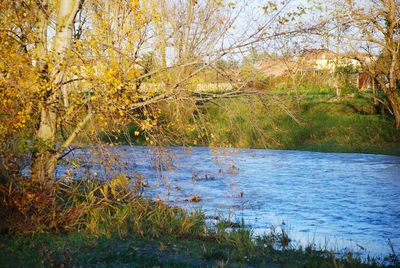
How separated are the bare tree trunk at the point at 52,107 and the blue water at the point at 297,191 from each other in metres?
0.60

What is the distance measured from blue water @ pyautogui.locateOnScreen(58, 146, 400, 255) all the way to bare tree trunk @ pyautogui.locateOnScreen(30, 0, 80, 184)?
598 mm

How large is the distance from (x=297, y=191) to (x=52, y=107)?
25.1ft

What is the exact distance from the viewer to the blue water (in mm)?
10680

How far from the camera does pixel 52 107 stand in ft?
33.9

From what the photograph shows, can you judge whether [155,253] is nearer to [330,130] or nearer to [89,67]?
[89,67]


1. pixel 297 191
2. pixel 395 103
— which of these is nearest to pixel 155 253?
pixel 297 191

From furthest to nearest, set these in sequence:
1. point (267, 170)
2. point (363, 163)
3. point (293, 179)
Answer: point (363, 163) < point (267, 170) < point (293, 179)

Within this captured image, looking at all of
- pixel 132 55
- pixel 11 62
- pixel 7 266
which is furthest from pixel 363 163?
pixel 7 266

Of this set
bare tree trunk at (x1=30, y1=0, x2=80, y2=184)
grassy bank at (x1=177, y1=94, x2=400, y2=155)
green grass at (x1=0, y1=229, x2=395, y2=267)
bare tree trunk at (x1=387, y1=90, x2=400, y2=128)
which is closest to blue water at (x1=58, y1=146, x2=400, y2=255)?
bare tree trunk at (x1=30, y1=0, x2=80, y2=184)

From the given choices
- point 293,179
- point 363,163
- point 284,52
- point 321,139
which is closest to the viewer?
point 284,52

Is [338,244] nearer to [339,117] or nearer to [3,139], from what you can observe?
[3,139]

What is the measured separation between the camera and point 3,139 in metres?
9.49

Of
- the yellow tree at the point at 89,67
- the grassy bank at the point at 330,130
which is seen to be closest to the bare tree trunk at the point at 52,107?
the yellow tree at the point at 89,67

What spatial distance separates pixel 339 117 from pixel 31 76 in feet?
67.1
